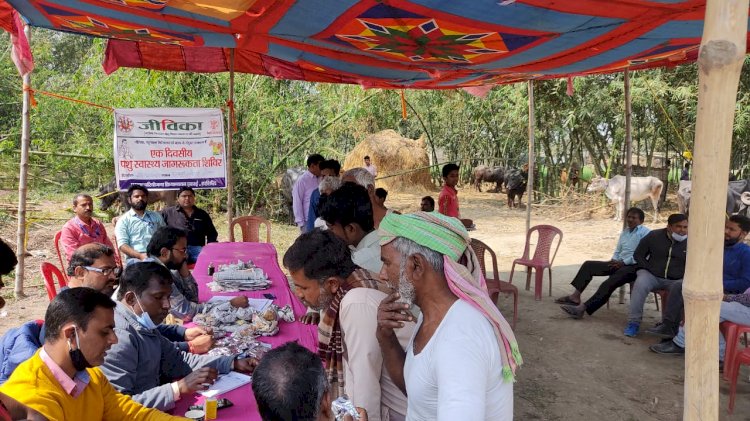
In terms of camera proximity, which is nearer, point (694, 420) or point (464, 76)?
point (694, 420)

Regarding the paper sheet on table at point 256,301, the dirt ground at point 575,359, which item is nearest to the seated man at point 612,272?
the dirt ground at point 575,359

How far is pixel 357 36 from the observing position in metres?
4.63

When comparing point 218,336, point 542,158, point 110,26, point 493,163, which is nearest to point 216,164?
point 110,26

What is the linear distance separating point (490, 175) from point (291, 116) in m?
9.19

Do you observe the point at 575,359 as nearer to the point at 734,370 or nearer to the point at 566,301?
the point at 734,370

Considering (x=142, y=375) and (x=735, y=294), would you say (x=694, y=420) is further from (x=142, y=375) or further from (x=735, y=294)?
(x=735, y=294)

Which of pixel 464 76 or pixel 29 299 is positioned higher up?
pixel 464 76

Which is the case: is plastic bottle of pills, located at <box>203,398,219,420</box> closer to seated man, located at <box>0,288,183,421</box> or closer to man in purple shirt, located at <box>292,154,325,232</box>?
seated man, located at <box>0,288,183,421</box>

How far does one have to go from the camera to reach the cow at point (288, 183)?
11.8 metres

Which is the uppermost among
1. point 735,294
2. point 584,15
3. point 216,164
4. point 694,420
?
point 584,15

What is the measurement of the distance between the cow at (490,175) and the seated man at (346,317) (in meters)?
16.8

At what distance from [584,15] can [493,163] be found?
16.2 meters

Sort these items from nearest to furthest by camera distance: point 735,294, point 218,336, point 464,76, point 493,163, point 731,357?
point 218,336 < point 731,357 < point 735,294 < point 464,76 < point 493,163

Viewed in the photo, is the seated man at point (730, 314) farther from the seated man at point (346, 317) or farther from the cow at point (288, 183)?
the cow at point (288, 183)
